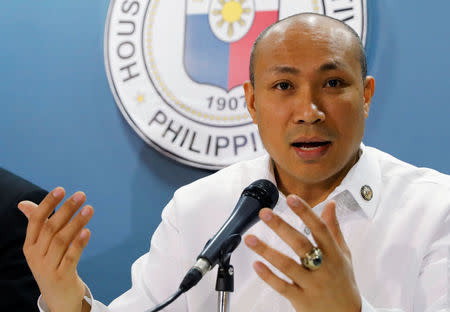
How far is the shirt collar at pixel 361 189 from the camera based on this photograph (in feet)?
5.01

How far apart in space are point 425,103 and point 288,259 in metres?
1.24

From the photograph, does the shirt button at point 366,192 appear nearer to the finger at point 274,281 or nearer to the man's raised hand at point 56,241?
the finger at point 274,281

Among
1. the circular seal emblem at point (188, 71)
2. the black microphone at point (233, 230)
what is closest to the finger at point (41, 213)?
the black microphone at point (233, 230)

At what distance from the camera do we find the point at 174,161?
88.3 inches

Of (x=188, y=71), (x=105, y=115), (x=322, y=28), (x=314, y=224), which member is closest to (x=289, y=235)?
(x=314, y=224)

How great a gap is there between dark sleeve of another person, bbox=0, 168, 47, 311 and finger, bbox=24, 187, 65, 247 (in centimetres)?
64

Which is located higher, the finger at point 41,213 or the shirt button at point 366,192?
the finger at point 41,213

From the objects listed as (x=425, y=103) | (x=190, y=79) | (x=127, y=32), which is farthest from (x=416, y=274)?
(x=127, y=32)

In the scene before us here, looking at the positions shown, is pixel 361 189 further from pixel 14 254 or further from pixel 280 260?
pixel 14 254

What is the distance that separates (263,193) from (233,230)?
0.37ft

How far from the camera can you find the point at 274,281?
94cm

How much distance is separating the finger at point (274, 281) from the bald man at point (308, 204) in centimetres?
29

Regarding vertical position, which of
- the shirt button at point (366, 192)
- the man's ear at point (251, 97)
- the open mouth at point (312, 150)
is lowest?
the shirt button at point (366, 192)

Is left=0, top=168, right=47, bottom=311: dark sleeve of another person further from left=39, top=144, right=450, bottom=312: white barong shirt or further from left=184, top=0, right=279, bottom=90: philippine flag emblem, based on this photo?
left=184, top=0, right=279, bottom=90: philippine flag emblem
